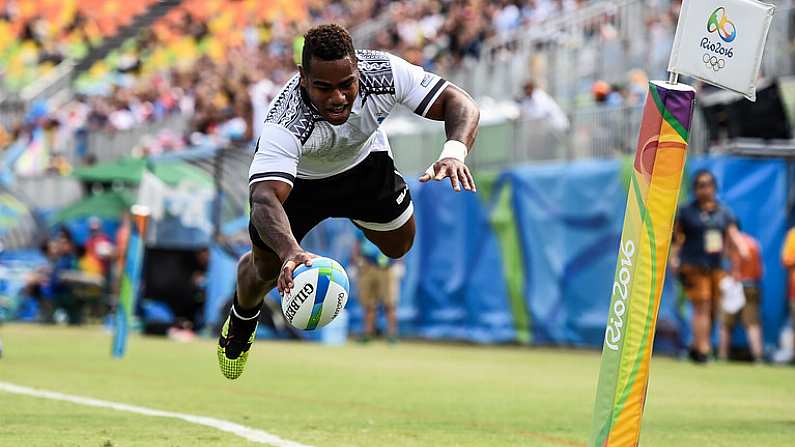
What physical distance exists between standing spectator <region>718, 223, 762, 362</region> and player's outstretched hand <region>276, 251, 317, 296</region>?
1111cm

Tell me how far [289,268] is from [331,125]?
1369mm

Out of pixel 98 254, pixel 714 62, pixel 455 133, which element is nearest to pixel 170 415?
pixel 455 133

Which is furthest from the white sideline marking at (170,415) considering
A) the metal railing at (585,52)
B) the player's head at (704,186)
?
the metal railing at (585,52)

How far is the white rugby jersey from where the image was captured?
21.3ft

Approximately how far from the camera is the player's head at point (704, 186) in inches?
600

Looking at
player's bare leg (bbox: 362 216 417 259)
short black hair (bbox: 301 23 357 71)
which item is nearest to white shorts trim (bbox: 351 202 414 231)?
player's bare leg (bbox: 362 216 417 259)

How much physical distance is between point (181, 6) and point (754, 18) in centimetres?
3895

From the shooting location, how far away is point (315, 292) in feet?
18.7

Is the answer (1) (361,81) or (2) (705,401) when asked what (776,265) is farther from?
(1) (361,81)

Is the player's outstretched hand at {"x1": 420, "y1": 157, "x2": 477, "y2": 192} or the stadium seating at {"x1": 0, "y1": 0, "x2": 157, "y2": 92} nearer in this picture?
the player's outstretched hand at {"x1": 420, "y1": 157, "x2": 477, "y2": 192}

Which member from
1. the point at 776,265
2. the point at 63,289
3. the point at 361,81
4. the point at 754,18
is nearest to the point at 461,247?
the point at 776,265

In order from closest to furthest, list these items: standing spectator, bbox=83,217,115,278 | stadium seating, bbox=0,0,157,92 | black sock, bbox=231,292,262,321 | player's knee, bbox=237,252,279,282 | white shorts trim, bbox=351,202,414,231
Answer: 1. player's knee, bbox=237,252,279,282
2. white shorts trim, bbox=351,202,414,231
3. black sock, bbox=231,292,262,321
4. standing spectator, bbox=83,217,115,278
5. stadium seating, bbox=0,0,157,92

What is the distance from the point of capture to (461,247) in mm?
20891

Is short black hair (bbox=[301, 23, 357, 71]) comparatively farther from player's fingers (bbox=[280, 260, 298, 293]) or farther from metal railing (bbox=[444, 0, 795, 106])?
metal railing (bbox=[444, 0, 795, 106])
